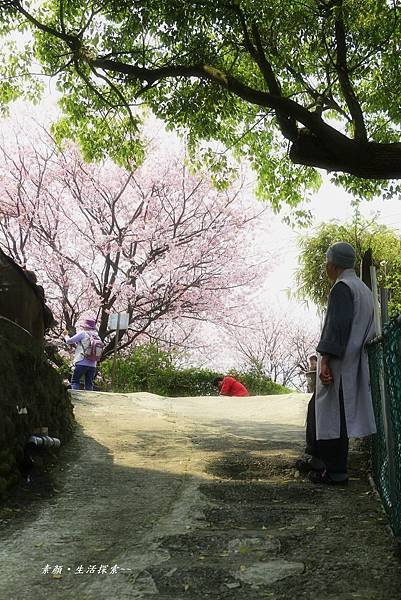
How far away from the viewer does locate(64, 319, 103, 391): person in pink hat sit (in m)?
9.95

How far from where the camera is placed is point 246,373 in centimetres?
1691

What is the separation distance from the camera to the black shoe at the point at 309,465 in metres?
3.81

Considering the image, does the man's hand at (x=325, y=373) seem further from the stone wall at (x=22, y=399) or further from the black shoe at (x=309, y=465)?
the stone wall at (x=22, y=399)

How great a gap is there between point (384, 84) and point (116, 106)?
13.2 feet

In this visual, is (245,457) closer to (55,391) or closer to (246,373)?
(55,391)

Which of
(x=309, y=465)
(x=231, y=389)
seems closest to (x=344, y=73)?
(x=309, y=465)

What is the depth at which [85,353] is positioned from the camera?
1010cm

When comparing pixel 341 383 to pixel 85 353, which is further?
pixel 85 353

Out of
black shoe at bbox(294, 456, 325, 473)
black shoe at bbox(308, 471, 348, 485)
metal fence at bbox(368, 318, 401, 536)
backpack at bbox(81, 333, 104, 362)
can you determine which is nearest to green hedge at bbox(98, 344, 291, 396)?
backpack at bbox(81, 333, 104, 362)

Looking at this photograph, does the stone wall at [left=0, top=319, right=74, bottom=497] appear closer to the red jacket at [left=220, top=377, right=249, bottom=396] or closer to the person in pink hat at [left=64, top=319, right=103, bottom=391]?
the person in pink hat at [left=64, top=319, right=103, bottom=391]

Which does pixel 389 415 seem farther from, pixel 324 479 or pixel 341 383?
pixel 324 479

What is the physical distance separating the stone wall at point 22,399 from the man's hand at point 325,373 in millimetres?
2076

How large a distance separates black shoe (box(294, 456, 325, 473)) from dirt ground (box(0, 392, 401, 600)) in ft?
0.24

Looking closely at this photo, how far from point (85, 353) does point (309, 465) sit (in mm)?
6813
